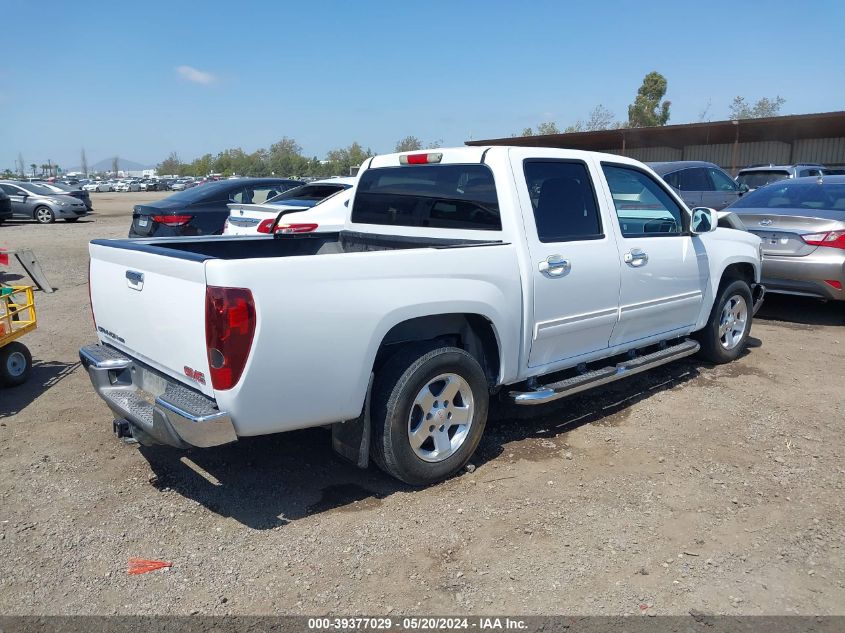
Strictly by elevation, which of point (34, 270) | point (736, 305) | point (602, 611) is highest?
point (34, 270)

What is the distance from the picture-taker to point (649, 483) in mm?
4199

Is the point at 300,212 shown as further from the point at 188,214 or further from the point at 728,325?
the point at 728,325

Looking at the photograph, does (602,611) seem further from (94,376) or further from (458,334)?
(94,376)

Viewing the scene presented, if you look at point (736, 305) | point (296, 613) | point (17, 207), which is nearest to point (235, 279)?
point (296, 613)

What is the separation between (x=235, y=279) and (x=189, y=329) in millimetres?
443

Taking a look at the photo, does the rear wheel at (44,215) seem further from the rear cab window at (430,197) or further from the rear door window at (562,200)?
the rear door window at (562,200)

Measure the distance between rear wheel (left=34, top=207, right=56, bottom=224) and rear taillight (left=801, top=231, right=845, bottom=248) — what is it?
77.6ft

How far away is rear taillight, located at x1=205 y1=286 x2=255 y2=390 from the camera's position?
316 cm

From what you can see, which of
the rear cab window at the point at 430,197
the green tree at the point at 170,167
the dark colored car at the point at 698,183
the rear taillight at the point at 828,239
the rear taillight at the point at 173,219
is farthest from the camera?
the green tree at the point at 170,167

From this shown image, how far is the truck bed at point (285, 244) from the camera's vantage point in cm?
465

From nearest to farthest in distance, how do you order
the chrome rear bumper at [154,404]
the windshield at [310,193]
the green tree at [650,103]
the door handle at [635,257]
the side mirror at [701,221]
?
the chrome rear bumper at [154,404] → the door handle at [635,257] → the side mirror at [701,221] → the windshield at [310,193] → the green tree at [650,103]

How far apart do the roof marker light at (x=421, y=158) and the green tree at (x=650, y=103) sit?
5726cm

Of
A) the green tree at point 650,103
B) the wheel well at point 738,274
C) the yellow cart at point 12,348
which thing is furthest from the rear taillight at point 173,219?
the green tree at point 650,103

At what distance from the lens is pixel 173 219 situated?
11.3 meters
